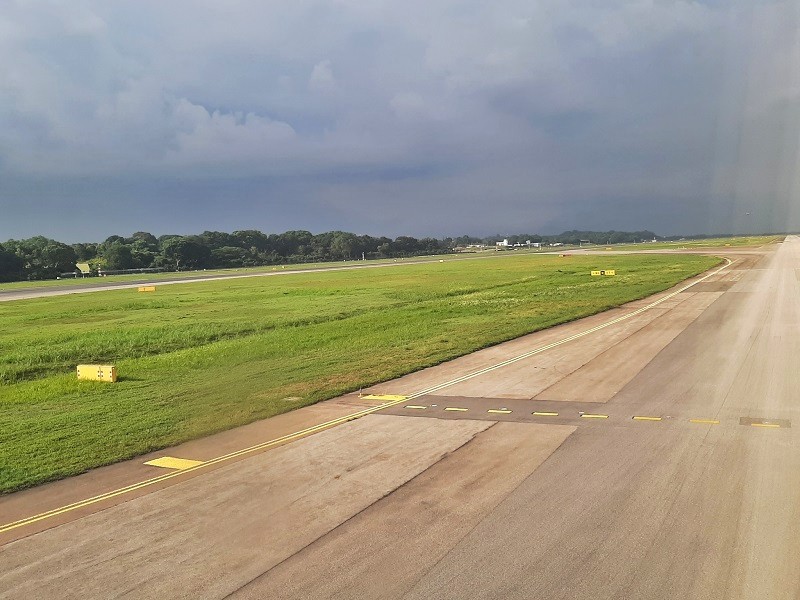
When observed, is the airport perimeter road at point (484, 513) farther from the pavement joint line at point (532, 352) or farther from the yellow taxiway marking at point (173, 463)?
the pavement joint line at point (532, 352)

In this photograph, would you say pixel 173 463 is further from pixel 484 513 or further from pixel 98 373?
pixel 98 373

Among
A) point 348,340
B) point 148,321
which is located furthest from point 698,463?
point 148,321

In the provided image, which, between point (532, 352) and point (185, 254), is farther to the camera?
point (185, 254)

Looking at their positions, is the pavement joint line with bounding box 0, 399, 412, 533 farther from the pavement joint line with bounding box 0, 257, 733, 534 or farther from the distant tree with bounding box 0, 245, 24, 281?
the distant tree with bounding box 0, 245, 24, 281

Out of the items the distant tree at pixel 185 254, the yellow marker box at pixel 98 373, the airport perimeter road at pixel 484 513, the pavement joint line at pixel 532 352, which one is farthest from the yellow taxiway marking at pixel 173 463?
the distant tree at pixel 185 254

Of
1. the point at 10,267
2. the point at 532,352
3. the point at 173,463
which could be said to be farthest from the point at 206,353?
the point at 10,267

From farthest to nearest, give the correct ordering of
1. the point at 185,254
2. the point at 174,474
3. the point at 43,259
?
the point at 185,254
the point at 43,259
the point at 174,474

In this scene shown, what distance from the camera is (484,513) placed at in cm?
880

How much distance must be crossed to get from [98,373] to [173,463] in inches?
399

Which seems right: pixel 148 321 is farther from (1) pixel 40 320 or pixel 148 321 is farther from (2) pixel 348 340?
(2) pixel 348 340

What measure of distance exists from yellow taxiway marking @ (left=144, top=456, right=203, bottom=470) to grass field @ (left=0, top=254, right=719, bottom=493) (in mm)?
775

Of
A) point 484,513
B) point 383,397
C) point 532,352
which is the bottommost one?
point 532,352

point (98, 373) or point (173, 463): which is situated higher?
point (173, 463)

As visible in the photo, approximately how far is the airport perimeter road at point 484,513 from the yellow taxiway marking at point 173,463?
2.53 feet
